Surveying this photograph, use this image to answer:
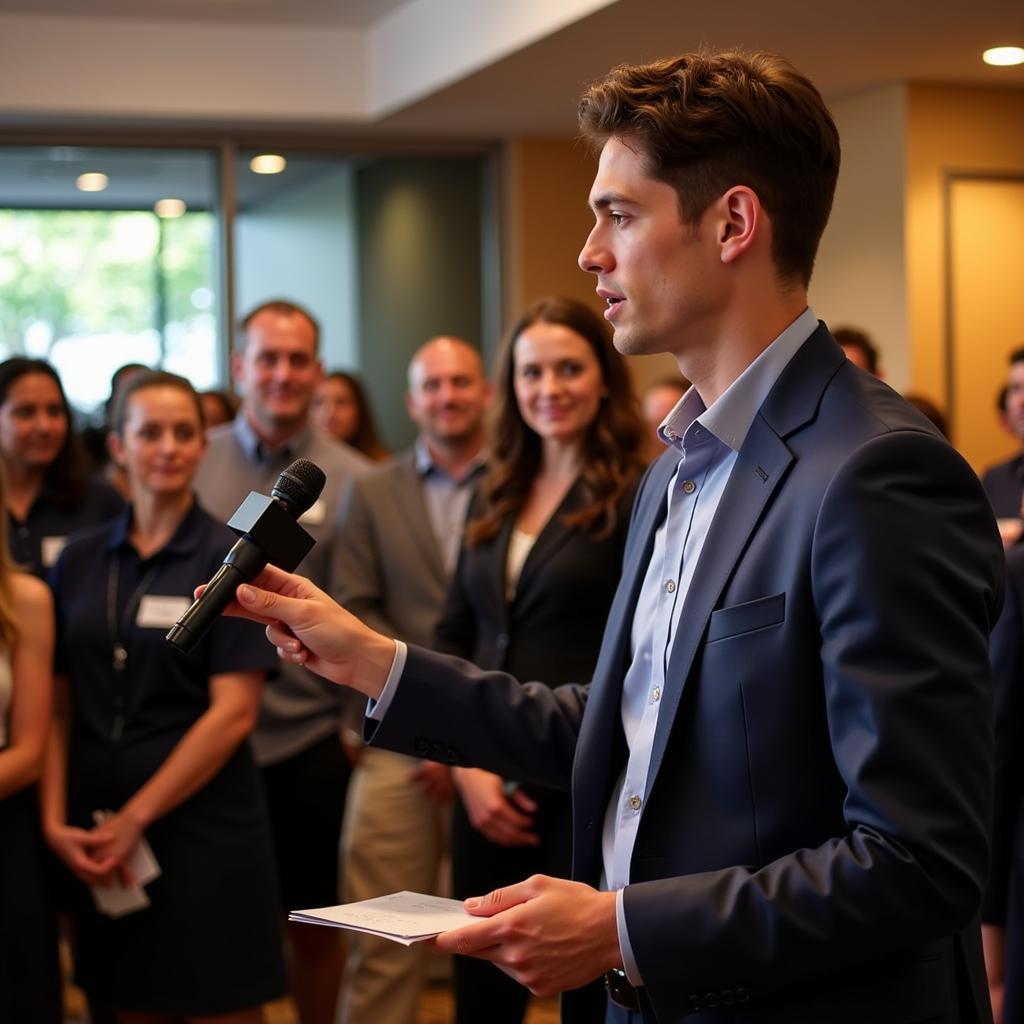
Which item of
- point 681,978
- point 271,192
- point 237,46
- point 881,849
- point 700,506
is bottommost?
point 681,978

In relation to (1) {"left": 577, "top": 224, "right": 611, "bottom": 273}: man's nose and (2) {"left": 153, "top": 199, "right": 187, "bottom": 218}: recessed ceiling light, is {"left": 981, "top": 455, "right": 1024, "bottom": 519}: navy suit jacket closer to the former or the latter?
(1) {"left": 577, "top": 224, "right": 611, "bottom": 273}: man's nose

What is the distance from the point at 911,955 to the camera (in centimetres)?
134

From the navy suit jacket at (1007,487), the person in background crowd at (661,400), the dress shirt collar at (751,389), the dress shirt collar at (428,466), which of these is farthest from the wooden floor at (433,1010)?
the dress shirt collar at (751,389)

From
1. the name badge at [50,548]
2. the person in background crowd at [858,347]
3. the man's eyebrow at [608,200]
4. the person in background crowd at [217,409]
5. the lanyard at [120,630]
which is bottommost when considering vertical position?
the lanyard at [120,630]

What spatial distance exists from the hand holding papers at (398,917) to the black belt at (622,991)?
0.18 metres

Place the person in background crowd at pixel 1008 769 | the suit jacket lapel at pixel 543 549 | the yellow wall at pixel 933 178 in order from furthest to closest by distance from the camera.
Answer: the yellow wall at pixel 933 178, the suit jacket lapel at pixel 543 549, the person in background crowd at pixel 1008 769

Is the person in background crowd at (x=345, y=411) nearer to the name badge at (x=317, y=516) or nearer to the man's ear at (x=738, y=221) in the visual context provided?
the name badge at (x=317, y=516)

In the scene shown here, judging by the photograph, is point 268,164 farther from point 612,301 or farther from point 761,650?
point 761,650

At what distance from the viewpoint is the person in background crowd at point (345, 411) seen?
6348 mm

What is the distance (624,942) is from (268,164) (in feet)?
20.3

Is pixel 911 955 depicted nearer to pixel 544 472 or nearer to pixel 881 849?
pixel 881 849

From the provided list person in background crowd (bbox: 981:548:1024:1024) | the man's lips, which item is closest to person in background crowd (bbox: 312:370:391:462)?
person in background crowd (bbox: 981:548:1024:1024)

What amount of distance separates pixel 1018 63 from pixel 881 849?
203 inches

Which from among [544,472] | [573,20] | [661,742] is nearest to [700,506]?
[661,742]
